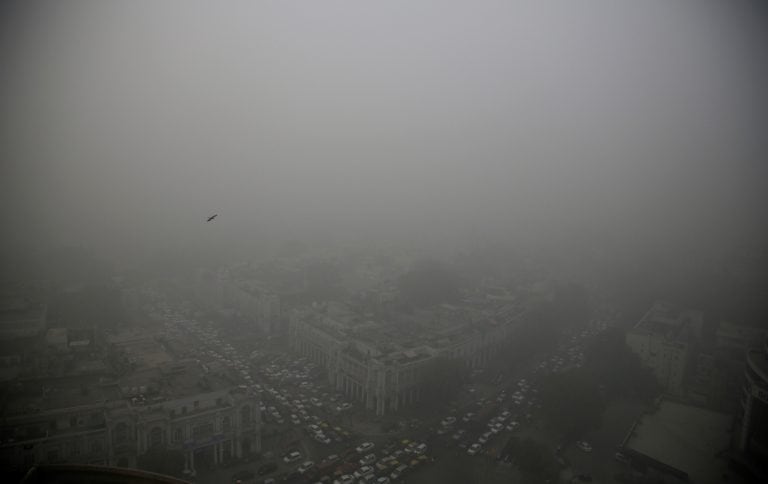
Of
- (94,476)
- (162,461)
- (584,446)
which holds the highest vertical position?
(94,476)

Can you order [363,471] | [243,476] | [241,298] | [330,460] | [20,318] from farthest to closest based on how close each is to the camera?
1. [241,298]
2. [20,318]
3. [330,460]
4. [363,471]
5. [243,476]

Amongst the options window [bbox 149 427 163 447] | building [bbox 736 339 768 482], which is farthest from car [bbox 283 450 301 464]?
building [bbox 736 339 768 482]

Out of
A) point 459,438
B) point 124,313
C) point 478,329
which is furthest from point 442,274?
point 124,313

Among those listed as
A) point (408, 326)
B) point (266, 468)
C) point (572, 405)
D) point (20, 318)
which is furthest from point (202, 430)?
point (20, 318)

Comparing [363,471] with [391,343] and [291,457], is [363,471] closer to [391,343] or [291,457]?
[291,457]

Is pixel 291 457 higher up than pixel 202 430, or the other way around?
pixel 202 430

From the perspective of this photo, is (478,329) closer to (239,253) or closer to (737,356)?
(737,356)

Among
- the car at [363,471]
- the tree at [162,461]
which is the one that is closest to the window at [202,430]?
the tree at [162,461]

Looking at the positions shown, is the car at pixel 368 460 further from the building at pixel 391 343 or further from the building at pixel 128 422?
the building at pixel 128 422
